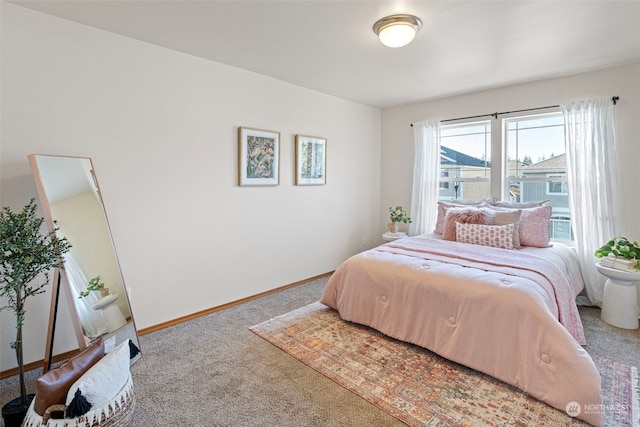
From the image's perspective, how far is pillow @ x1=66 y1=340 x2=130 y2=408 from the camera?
153 centimetres

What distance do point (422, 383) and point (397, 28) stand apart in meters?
2.41

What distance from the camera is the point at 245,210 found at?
3.46 meters

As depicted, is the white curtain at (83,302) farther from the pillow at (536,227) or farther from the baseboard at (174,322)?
the pillow at (536,227)

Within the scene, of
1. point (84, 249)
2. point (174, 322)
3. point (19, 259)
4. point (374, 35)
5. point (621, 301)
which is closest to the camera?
point (19, 259)

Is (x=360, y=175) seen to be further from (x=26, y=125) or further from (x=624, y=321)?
(x=26, y=125)

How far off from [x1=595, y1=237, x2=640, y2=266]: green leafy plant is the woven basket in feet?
12.8

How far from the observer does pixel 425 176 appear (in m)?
4.50

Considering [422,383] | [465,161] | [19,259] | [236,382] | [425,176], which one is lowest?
[422,383]

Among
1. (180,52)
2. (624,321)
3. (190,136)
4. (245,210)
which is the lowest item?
(624,321)

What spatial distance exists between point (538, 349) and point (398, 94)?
3.34m

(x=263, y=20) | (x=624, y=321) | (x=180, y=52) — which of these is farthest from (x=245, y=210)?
(x=624, y=321)

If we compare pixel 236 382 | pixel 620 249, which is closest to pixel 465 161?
pixel 620 249

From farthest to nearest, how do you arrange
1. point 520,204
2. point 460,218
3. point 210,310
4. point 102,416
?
point 520,204 → point 460,218 → point 210,310 → point 102,416

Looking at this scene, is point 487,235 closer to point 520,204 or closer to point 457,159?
point 520,204
